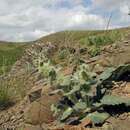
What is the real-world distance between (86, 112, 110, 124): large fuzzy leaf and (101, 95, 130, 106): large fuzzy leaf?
0.17m

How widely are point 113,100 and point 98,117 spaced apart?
314 mm

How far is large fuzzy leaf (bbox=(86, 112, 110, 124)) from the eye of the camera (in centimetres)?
608

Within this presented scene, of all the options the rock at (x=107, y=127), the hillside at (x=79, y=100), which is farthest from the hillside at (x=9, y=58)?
the rock at (x=107, y=127)

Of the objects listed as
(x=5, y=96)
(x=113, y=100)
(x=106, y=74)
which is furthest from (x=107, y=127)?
(x=5, y=96)

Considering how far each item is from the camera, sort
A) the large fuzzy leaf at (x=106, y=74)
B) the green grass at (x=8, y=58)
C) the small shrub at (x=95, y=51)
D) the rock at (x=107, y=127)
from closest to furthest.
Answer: the rock at (x=107, y=127) → the large fuzzy leaf at (x=106, y=74) → the small shrub at (x=95, y=51) → the green grass at (x=8, y=58)

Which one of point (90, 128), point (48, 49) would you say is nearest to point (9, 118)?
point (90, 128)

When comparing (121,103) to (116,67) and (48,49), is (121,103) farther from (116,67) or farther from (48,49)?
(48,49)

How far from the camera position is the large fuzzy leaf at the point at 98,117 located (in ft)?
19.9

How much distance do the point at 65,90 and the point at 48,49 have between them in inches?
217

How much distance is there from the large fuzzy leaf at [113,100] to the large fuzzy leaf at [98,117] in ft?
0.55

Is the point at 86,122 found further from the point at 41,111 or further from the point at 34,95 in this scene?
the point at 34,95

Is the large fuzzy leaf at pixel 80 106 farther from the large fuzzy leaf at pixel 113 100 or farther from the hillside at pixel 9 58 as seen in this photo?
the hillside at pixel 9 58

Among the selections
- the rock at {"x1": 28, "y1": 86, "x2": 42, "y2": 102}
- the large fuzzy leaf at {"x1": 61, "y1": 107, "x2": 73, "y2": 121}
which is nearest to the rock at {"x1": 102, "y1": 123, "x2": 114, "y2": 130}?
the large fuzzy leaf at {"x1": 61, "y1": 107, "x2": 73, "y2": 121}

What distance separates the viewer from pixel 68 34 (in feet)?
34.6
